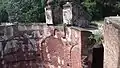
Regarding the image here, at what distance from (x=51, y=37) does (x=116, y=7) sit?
1266 cm

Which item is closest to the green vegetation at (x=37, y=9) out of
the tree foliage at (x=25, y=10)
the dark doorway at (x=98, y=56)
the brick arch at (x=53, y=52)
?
the tree foliage at (x=25, y=10)

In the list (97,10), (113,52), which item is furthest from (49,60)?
(97,10)

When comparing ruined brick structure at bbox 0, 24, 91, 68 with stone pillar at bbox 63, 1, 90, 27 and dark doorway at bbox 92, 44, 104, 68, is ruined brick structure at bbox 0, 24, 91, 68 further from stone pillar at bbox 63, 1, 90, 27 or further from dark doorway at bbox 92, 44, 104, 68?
dark doorway at bbox 92, 44, 104, 68

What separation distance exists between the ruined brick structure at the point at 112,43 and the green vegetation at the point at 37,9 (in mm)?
17599

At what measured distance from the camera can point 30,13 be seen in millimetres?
20625

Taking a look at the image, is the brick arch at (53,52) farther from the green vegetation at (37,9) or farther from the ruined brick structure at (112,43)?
the green vegetation at (37,9)

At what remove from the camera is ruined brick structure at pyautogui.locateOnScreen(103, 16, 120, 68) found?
2664 millimetres

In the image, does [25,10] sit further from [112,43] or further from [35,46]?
[112,43]

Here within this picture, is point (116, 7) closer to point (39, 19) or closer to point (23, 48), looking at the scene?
point (39, 19)

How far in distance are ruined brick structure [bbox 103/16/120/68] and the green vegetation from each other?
17.6 metres

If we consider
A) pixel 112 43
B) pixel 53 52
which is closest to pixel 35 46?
pixel 53 52

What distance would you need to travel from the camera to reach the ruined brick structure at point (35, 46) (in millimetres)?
9000

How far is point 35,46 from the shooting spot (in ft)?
32.3

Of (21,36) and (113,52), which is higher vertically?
(113,52)
